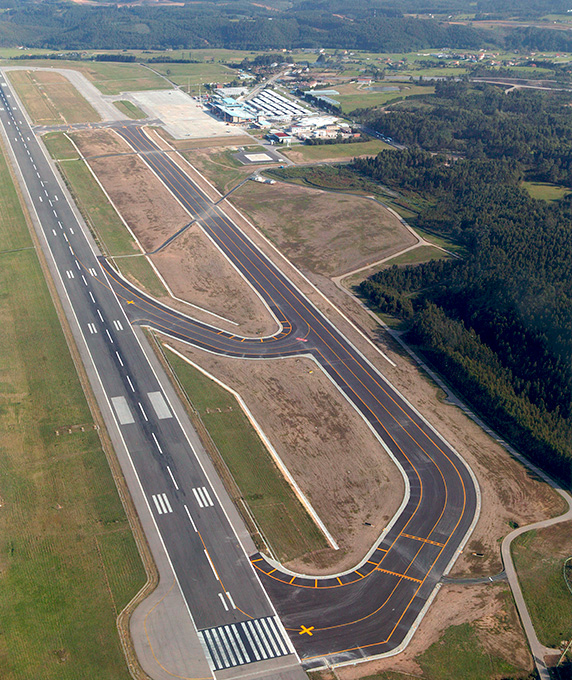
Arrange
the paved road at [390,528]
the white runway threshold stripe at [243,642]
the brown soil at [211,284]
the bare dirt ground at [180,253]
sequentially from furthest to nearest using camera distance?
the bare dirt ground at [180,253], the brown soil at [211,284], the paved road at [390,528], the white runway threshold stripe at [243,642]

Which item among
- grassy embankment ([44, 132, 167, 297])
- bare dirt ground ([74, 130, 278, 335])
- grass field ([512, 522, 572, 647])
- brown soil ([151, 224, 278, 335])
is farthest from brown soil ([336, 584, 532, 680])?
grassy embankment ([44, 132, 167, 297])

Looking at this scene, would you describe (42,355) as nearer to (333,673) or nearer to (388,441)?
(388,441)

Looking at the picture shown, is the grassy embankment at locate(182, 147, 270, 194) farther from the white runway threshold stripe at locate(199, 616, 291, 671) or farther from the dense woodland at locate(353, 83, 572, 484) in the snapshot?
the white runway threshold stripe at locate(199, 616, 291, 671)

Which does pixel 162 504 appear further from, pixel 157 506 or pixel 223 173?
pixel 223 173

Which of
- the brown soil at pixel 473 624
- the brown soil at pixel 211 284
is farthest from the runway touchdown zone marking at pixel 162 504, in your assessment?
the brown soil at pixel 211 284

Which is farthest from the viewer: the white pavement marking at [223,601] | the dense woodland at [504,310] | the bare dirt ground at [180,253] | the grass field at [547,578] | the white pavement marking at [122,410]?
the bare dirt ground at [180,253]

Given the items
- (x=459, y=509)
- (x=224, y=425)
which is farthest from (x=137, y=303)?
(x=459, y=509)

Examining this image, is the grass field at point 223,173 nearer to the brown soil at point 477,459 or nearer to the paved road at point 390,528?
the paved road at point 390,528
